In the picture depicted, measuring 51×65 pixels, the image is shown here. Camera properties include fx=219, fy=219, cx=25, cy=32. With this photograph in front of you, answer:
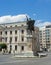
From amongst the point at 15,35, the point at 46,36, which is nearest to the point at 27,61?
the point at 15,35

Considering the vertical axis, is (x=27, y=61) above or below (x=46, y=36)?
below

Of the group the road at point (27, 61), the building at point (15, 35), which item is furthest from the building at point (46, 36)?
the road at point (27, 61)

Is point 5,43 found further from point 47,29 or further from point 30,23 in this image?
point 47,29

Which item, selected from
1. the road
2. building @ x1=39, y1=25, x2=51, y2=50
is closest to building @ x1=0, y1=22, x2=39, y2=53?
the road

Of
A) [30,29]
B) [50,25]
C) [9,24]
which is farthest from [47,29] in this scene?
[30,29]

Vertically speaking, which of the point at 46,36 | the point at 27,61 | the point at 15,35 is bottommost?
the point at 27,61

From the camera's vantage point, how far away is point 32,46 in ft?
127

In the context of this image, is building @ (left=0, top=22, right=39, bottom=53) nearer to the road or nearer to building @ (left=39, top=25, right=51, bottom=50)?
the road

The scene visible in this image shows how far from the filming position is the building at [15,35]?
80.5m

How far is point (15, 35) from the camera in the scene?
83125mm

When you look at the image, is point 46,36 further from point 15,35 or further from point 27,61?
point 27,61

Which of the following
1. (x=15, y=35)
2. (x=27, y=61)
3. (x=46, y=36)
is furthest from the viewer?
(x=46, y=36)

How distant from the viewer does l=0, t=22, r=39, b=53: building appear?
264 ft

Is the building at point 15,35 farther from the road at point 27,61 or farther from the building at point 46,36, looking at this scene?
the building at point 46,36
